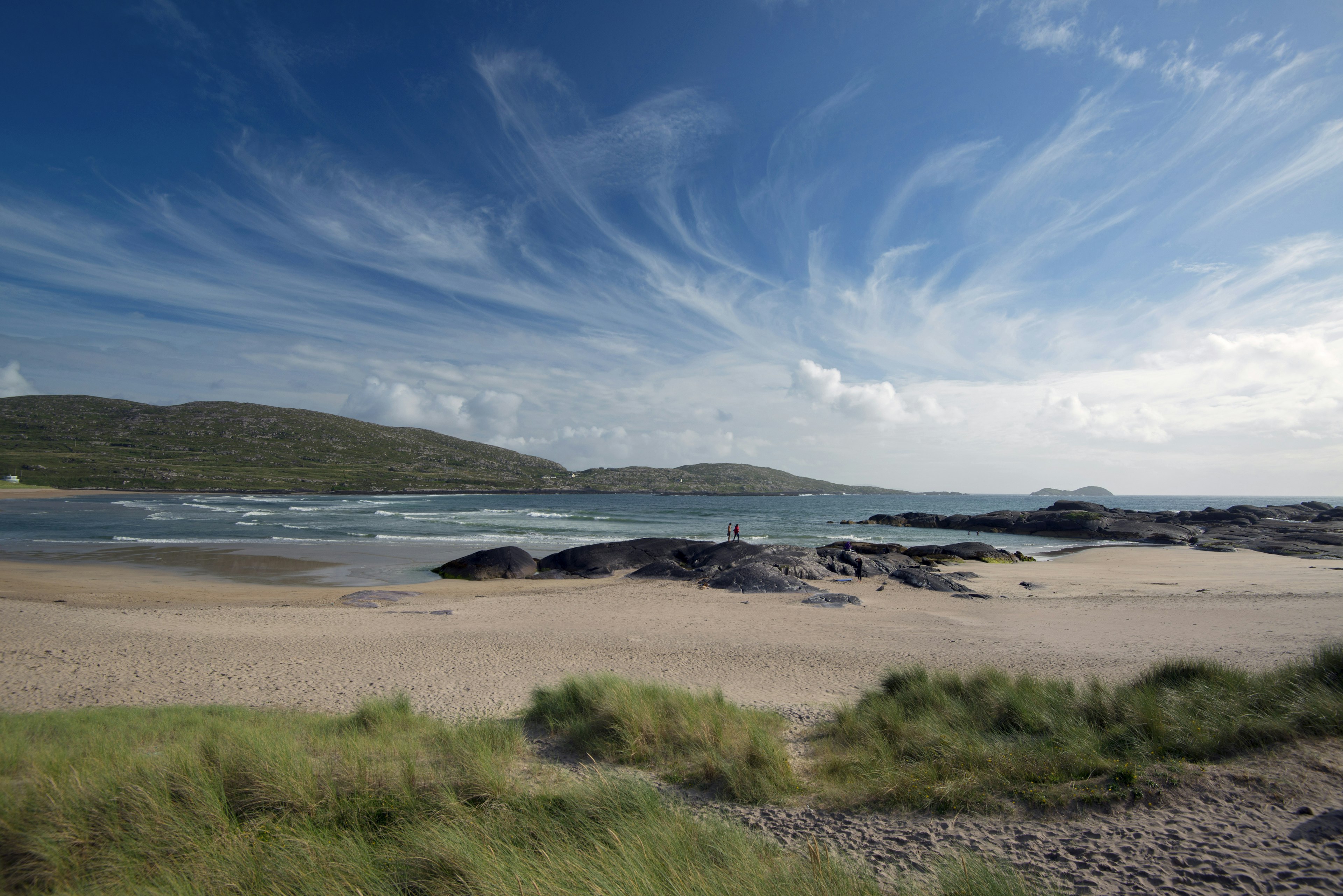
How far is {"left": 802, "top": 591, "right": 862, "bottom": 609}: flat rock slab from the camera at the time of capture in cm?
1897

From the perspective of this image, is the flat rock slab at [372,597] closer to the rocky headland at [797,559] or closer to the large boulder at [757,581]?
the rocky headland at [797,559]

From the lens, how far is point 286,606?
17.5 meters

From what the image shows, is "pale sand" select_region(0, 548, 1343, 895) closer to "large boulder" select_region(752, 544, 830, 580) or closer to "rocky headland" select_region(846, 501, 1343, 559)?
"large boulder" select_region(752, 544, 830, 580)

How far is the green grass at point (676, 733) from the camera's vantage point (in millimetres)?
5434

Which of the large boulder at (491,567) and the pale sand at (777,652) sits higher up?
the pale sand at (777,652)

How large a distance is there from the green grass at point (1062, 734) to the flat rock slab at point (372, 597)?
15.9 m

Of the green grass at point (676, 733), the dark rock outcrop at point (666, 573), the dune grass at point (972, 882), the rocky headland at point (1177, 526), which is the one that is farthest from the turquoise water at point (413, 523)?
the dune grass at point (972, 882)

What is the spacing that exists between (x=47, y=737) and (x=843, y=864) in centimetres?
779

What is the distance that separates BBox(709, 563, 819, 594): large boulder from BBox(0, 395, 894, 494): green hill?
11335 cm

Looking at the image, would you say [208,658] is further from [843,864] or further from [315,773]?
[843,864]

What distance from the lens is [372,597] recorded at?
18.9 meters

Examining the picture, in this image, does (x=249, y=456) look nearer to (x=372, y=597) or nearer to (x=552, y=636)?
(x=372, y=597)

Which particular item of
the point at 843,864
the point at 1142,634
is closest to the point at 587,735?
the point at 843,864

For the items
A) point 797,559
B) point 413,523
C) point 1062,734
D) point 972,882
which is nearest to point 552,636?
point 1062,734
